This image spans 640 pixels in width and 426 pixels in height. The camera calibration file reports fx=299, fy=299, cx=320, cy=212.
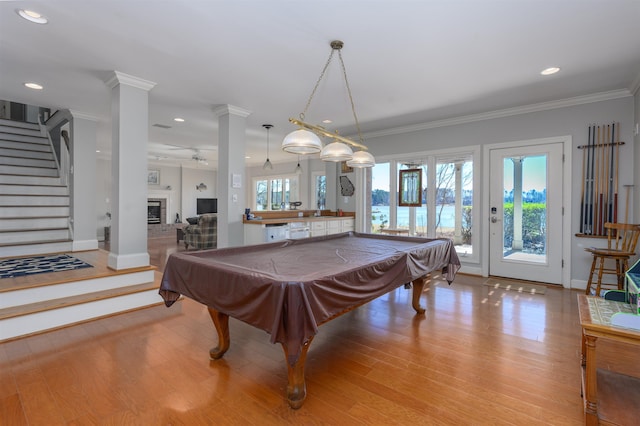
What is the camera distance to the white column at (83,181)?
505cm

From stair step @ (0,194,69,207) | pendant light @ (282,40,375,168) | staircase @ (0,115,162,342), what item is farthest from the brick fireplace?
pendant light @ (282,40,375,168)

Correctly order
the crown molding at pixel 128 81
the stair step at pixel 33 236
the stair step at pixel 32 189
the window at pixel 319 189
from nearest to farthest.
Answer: the crown molding at pixel 128 81 → the stair step at pixel 33 236 → the stair step at pixel 32 189 → the window at pixel 319 189

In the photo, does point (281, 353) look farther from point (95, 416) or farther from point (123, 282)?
point (123, 282)

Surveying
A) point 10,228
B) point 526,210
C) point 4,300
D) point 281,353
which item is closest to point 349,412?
point 281,353

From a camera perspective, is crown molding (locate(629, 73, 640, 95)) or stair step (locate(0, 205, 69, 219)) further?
stair step (locate(0, 205, 69, 219))

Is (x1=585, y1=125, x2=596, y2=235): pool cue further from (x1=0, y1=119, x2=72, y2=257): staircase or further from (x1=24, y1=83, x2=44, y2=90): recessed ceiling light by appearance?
(x1=0, y1=119, x2=72, y2=257): staircase

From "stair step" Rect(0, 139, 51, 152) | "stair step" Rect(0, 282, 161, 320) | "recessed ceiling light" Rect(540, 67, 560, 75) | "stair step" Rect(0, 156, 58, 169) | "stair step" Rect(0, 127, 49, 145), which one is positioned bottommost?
"stair step" Rect(0, 282, 161, 320)

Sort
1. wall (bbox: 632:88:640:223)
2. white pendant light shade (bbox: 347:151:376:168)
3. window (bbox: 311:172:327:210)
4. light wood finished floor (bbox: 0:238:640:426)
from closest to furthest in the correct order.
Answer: light wood finished floor (bbox: 0:238:640:426), white pendant light shade (bbox: 347:151:376:168), wall (bbox: 632:88:640:223), window (bbox: 311:172:327:210)

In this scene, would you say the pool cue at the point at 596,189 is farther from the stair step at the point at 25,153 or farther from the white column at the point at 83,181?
the stair step at the point at 25,153

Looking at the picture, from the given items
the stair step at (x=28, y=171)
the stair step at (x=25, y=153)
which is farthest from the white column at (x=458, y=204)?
the stair step at (x=25, y=153)

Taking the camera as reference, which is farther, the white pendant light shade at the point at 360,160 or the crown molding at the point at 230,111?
the crown molding at the point at 230,111

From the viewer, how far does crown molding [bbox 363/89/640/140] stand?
153 inches

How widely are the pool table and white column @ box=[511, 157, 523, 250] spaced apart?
255cm

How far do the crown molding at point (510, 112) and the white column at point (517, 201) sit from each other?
28.5 inches
